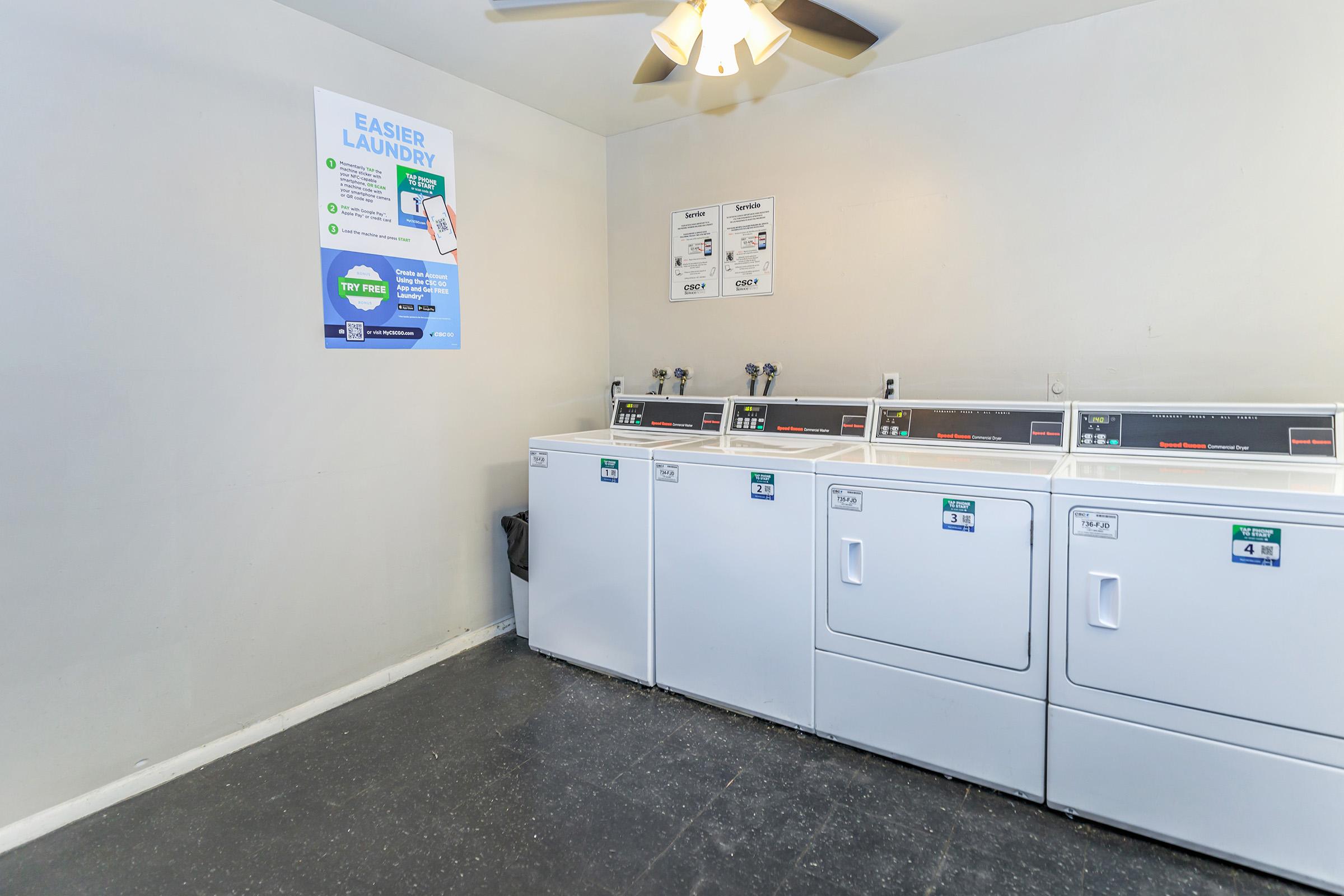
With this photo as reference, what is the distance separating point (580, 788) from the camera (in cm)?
191

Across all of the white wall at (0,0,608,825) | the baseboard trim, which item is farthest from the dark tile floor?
the white wall at (0,0,608,825)

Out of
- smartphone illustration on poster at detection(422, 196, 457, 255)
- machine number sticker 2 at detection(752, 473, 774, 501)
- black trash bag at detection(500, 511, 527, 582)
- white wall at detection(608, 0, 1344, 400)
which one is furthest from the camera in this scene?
black trash bag at detection(500, 511, 527, 582)

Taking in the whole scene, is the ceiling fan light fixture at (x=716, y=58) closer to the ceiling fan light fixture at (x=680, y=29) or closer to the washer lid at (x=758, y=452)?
the ceiling fan light fixture at (x=680, y=29)

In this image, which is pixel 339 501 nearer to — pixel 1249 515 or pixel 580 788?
pixel 580 788

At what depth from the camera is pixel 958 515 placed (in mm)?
1871

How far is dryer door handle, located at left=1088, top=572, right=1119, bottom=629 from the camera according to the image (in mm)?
1677

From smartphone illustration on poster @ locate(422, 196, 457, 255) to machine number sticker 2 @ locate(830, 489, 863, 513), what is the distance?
189 centimetres

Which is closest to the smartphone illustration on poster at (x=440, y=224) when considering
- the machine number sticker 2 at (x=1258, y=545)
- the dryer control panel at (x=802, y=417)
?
the dryer control panel at (x=802, y=417)

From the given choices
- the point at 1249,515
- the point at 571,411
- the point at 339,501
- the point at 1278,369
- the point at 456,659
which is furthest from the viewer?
the point at 571,411

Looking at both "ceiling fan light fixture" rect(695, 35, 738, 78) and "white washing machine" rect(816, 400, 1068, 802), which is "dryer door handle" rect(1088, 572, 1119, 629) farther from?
"ceiling fan light fixture" rect(695, 35, 738, 78)

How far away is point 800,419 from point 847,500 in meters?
0.80

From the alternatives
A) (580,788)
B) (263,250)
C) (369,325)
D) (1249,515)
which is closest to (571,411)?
(369,325)

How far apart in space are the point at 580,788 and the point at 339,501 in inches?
53.9

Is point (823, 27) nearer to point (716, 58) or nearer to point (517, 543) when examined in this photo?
point (716, 58)
